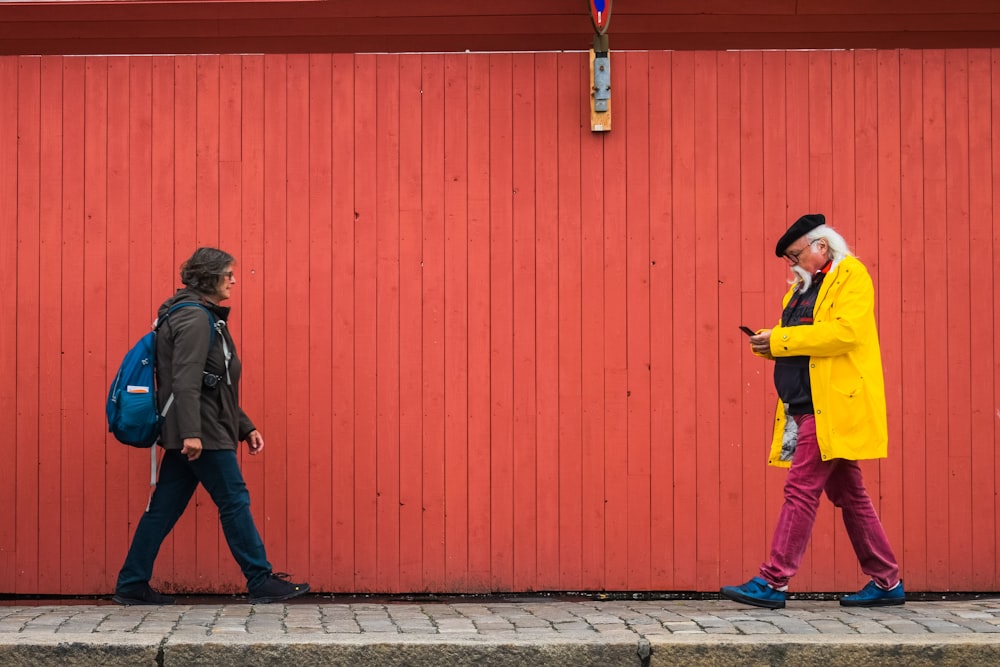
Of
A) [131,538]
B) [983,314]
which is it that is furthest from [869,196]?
[131,538]

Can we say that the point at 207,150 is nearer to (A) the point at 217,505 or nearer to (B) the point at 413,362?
(B) the point at 413,362

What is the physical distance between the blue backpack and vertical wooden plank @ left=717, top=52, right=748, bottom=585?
255cm

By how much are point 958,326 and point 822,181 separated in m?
1.00

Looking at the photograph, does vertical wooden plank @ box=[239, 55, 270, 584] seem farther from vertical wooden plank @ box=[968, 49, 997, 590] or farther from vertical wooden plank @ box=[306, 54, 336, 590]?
vertical wooden plank @ box=[968, 49, 997, 590]

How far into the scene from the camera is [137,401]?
6.00 m

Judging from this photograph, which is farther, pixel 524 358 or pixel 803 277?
pixel 524 358

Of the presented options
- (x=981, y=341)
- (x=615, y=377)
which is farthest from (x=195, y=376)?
(x=981, y=341)

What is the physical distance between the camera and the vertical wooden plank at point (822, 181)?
6.87m

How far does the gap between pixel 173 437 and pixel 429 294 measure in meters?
1.51

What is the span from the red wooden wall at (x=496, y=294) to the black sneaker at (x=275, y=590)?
0.57 meters

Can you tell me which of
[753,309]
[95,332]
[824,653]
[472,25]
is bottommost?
[824,653]

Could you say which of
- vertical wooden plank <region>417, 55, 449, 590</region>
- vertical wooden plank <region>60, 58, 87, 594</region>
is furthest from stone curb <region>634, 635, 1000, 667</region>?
vertical wooden plank <region>60, 58, 87, 594</region>

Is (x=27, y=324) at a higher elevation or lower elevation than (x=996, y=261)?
lower

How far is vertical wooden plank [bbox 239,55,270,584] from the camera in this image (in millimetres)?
6793
